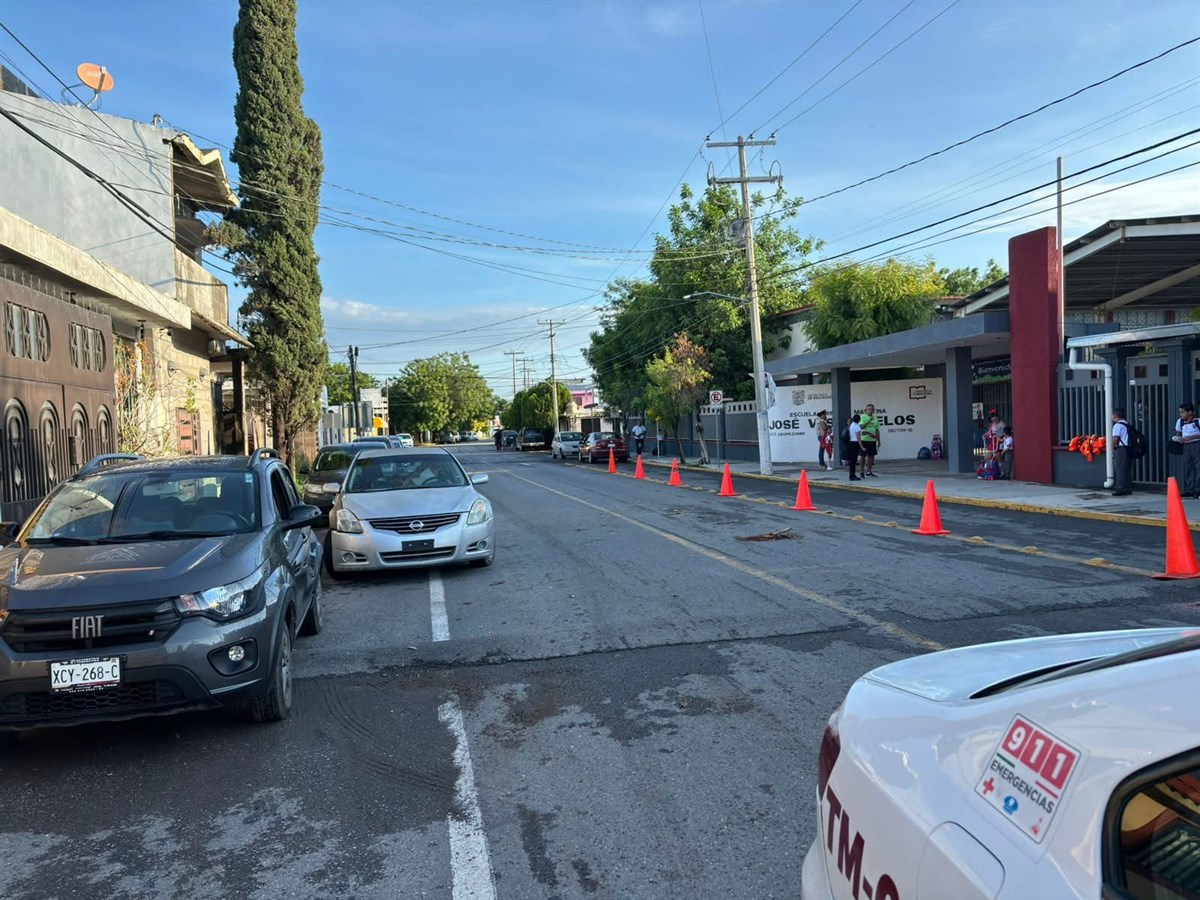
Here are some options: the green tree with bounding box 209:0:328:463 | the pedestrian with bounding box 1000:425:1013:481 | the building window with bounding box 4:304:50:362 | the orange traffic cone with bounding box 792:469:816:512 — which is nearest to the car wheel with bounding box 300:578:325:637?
the building window with bounding box 4:304:50:362

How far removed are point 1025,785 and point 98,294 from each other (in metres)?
17.9

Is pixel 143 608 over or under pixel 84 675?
over

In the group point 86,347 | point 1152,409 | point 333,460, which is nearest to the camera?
point 86,347

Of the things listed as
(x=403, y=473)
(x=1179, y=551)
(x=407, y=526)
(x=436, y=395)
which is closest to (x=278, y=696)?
(x=407, y=526)

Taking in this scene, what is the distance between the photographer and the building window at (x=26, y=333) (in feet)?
38.0

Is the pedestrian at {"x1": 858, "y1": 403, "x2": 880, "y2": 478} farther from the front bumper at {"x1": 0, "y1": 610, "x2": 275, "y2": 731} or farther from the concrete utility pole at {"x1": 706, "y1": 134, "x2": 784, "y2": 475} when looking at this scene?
the front bumper at {"x1": 0, "y1": 610, "x2": 275, "y2": 731}

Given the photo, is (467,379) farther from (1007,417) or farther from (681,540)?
(681,540)

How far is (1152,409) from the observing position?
16.5 meters

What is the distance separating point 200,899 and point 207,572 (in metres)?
1.97

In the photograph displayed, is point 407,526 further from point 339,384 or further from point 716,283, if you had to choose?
point 339,384

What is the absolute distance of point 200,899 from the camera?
331cm

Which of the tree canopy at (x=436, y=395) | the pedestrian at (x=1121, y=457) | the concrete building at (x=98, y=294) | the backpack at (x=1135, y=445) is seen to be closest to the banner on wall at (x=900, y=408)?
the pedestrian at (x=1121, y=457)

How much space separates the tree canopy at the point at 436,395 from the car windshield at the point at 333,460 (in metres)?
92.8

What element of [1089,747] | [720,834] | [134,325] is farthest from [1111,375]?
[134,325]
